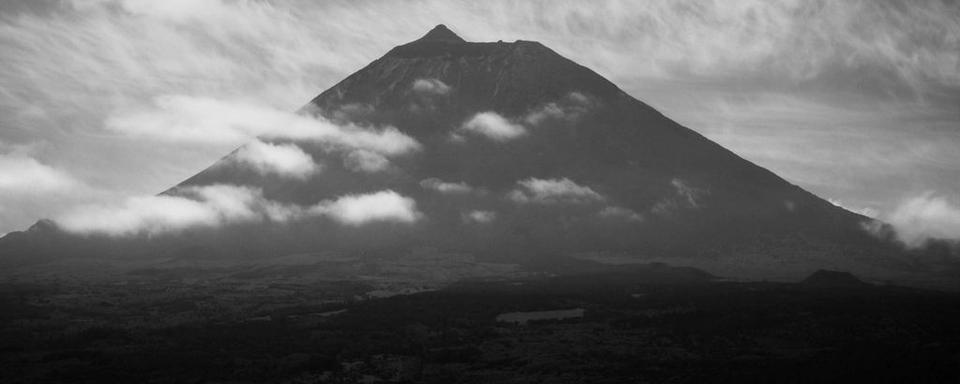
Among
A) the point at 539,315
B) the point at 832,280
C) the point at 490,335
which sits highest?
the point at 832,280

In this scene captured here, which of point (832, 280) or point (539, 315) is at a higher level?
point (832, 280)

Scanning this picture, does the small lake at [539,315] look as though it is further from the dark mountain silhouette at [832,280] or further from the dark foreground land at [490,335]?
the dark mountain silhouette at [832,280]

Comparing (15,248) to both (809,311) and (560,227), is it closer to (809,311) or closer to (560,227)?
(560,227)

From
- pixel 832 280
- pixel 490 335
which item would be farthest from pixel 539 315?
pixel 832 280

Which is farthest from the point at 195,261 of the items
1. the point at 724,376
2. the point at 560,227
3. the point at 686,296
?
the point at 724,376

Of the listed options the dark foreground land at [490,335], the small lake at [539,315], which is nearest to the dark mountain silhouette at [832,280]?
the dark foreground land at [490,335]

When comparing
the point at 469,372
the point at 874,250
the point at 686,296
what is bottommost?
the point at 469,372

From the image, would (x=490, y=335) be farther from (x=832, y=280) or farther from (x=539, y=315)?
(x=832, y=280)
